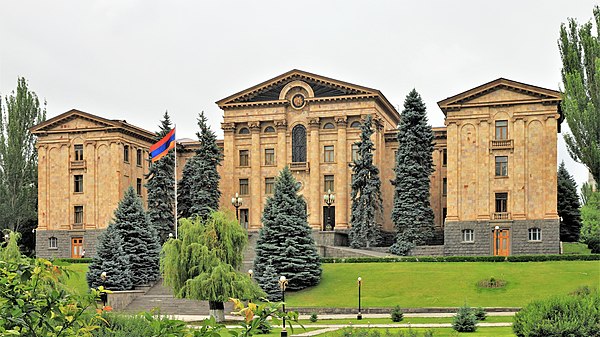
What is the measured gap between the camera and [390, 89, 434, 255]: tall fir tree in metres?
54.3

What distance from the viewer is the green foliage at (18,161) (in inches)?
2466

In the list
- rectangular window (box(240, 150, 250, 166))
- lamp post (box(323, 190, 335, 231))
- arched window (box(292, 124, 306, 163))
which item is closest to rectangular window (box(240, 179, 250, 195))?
rectangular window (box(240, 150, 250, 166))

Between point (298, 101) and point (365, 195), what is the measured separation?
9.98 metres

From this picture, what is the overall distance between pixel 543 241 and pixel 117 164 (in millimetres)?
31006

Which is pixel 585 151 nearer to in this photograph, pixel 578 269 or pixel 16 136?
pixel 578 269

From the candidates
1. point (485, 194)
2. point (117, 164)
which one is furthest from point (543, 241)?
point (117, 164)

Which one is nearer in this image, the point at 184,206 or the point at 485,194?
the point at 485,194

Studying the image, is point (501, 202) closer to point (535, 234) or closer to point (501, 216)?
point (501, 216)

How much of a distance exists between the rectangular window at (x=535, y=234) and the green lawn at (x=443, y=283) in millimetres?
6570

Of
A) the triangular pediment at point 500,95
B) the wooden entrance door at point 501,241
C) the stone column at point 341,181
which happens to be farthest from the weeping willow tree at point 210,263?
the stone column at point 341,181

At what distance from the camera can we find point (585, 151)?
153ft

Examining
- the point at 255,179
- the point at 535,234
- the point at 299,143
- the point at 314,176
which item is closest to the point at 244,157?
the point at 255,179

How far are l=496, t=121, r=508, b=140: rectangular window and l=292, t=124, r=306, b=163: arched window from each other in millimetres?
15448

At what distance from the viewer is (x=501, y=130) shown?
176 feet
